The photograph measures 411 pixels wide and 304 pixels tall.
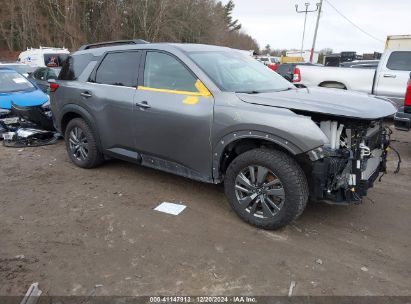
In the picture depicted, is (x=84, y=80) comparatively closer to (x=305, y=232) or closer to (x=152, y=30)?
(x=305, y=232)

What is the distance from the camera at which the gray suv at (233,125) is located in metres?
3.46

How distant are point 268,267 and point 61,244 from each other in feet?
6.33

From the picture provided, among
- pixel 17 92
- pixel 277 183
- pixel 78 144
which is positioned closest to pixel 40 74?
pixel 17 92

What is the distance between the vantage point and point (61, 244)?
3.56 meters

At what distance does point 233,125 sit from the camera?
12.3 ft

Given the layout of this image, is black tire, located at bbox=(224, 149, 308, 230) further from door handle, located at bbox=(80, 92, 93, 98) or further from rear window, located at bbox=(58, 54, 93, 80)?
rear window, located at bbox=(58, 54, 93, 80)

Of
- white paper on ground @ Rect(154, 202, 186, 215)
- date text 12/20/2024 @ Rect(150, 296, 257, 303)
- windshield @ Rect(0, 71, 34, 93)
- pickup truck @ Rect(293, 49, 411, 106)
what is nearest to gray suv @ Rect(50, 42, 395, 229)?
white paper on ground @ Rect(154, 202, 186, 215)

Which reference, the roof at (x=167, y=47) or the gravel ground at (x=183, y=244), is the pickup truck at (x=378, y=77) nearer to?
the gravel ground at (x=183, y=244)

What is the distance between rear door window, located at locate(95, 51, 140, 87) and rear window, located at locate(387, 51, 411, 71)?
273 inches

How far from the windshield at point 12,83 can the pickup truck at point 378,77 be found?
684 centimetres

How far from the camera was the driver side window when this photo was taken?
13.7 ft

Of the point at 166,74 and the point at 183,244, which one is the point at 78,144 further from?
the point at 183,244

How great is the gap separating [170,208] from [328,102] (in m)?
2.09

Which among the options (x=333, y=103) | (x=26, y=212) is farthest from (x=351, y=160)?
(x=26, y=212)
